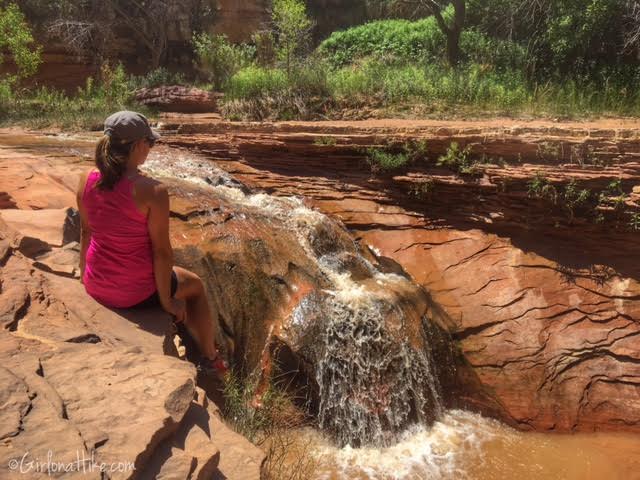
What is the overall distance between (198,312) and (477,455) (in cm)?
301

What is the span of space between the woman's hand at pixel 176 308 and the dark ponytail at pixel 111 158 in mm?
778

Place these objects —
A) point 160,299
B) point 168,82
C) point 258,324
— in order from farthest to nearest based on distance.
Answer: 1. point 168,82
2. point 258,324
3. point 160,299

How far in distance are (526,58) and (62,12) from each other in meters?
14.8

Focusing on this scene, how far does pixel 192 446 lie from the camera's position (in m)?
2.29

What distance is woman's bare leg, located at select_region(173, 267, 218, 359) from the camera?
3.59m

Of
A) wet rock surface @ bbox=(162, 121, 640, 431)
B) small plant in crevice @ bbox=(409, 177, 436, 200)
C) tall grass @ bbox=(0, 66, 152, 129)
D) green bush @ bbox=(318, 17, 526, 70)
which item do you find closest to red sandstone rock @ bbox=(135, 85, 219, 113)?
tall grass @ bbox=(0, 66, 152, 129)

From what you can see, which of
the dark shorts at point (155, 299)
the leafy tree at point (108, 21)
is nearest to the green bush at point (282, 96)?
the leafy tree at point (108, 21)

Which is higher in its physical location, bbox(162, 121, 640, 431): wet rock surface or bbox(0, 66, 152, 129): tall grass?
bbox(0, 66, 152, 129): tall grass

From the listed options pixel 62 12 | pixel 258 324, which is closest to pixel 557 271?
pixel 258 324

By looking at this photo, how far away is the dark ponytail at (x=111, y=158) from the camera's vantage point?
2.94m

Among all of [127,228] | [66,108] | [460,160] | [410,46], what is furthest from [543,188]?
[410,46]

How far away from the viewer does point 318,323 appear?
5203mm

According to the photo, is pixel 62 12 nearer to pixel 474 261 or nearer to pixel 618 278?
pixel 474 261

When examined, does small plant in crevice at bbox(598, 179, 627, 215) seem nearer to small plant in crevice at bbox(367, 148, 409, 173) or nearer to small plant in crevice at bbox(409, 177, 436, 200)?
small plant in crevice at bbox(409, 177, 436, 200)
